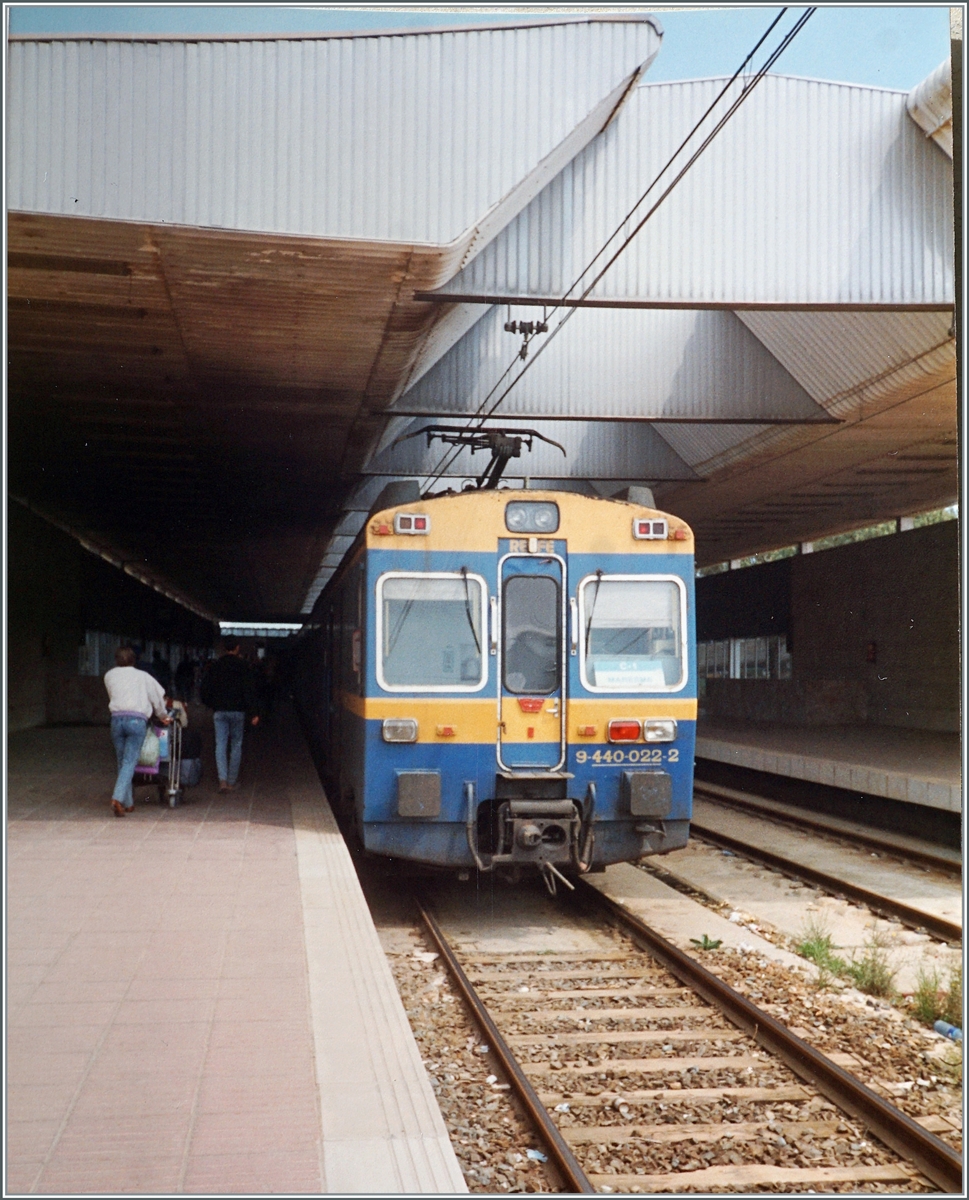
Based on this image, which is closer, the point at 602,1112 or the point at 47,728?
the point at 602,1112

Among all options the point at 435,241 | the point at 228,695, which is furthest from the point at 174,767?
the point at 435,241

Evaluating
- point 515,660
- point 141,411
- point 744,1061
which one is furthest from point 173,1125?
point 141,411

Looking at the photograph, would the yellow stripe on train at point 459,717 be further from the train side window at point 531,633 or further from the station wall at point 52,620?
the station wall at point 52,620

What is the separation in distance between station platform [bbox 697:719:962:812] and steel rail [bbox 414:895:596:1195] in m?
5.60

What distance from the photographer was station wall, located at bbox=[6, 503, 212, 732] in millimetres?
19234

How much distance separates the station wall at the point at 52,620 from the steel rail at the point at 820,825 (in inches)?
447

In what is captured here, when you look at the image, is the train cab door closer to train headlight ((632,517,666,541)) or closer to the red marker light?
the red marker light

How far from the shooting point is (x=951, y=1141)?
482 centimetres

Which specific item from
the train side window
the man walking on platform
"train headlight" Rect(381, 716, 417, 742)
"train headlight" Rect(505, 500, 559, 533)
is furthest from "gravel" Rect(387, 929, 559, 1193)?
the man walking on platform

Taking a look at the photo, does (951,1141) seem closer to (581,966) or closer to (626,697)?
(581,966)

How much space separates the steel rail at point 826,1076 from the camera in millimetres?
4543

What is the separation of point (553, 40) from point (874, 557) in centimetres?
Result: 1463

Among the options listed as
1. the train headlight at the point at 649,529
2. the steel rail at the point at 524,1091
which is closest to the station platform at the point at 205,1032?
the steel rail at the point at 524,1091

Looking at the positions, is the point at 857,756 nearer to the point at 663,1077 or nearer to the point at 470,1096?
the point at 663,1077
